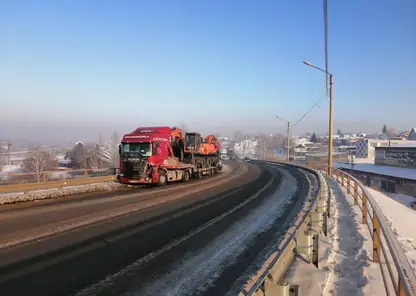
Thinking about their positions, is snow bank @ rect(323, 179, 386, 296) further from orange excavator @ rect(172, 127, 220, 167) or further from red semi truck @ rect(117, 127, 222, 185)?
orange excavator @ rect(172, 127, 220, 167)

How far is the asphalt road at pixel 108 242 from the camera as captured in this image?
582cm

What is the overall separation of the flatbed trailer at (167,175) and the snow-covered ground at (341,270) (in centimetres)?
1359

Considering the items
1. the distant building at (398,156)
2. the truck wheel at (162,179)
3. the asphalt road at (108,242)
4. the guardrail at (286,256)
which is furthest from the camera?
the distant building at (398,156)

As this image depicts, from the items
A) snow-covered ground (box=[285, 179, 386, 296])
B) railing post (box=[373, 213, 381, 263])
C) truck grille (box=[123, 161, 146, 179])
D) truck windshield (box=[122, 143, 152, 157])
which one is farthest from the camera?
truck windshield (box=[122, 143, 152, 157])

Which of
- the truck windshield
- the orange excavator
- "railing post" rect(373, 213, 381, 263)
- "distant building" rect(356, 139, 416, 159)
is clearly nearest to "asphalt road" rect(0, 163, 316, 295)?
"railing post" rect(373, 213, 381, 263)

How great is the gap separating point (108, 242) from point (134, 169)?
12965 millimetres

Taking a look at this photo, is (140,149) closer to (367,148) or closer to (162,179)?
(162,179)

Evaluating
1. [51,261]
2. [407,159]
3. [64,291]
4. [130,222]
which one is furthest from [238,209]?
[407,159]

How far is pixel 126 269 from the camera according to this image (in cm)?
643

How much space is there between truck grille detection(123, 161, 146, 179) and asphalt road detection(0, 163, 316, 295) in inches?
247

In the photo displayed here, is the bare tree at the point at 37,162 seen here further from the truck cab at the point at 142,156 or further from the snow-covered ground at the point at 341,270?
the snow-covered ground at the point at 341,270

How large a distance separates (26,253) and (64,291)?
247cm

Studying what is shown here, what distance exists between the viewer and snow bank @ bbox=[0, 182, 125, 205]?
15.2 meters

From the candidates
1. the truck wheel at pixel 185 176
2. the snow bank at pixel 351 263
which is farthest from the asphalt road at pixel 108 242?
the truck wheel at pixel 185 176
